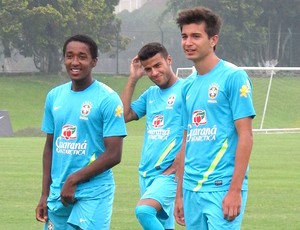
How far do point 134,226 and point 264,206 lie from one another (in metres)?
2.92

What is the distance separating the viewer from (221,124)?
700 centimetres

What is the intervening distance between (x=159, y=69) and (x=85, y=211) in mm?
2550

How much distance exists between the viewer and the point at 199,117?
7.08m

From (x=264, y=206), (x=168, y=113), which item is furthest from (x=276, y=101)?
(x=168, y=113)

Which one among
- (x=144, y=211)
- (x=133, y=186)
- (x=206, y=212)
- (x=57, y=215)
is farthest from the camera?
(x=133, y=186)

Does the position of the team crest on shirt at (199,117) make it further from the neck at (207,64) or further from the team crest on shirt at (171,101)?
the team crest on shirt at (171,101)

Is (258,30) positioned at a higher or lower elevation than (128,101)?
lower

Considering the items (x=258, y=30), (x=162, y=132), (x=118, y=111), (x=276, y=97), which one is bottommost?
(x=276, y=97)

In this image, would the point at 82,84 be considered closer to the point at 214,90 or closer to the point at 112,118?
the point at 112,118

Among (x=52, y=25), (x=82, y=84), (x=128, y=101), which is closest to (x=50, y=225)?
(x=82, y=84)

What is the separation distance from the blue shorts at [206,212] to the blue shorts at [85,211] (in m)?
0.77

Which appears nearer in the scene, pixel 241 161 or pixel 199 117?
pixel 241 161

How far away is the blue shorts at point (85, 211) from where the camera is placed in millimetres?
7555

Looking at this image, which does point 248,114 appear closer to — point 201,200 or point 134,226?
point 201,200
